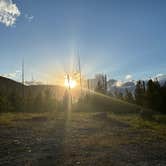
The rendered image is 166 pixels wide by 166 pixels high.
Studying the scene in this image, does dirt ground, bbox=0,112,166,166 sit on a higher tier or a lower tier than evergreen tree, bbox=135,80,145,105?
lower

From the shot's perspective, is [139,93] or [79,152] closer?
[79,152]

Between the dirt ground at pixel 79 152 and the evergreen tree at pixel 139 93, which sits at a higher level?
the evergreen tree at pixel 139 93

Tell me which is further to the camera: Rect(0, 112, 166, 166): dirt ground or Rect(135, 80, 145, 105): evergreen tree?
Rect(135, 80, 145, 105): evergreen tree

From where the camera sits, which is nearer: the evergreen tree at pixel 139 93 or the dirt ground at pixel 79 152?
the dirt ground at pixel 79 152

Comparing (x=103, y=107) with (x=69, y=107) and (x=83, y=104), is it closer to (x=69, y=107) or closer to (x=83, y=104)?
(x=83, y=104)

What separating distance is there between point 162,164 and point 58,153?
14.5ft

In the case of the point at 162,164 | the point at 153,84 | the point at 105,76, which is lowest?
the point at 162,164

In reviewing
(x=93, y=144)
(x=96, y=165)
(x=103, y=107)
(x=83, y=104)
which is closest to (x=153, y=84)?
(x=103, y=107)

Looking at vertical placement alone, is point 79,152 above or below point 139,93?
below

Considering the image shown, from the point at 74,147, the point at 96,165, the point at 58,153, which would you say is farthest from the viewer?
the point at 74,147

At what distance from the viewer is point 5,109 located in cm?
4997

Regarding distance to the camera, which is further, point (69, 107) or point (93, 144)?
point (69, 107)

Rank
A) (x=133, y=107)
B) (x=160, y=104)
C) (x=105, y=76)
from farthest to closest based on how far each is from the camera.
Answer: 1. (x=105, y=76)
2. (x=133, y=107)
3. (x=160, y=104)

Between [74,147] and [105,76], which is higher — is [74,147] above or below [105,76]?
below
